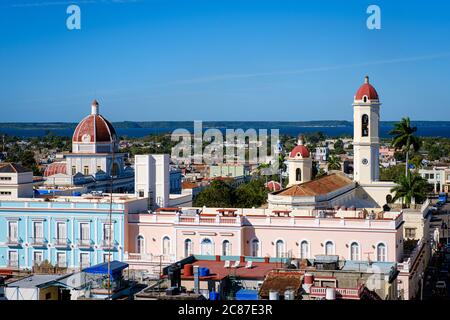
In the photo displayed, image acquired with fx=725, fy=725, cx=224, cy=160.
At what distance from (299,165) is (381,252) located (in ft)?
43.5

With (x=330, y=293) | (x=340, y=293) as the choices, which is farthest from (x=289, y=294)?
(x=340, y=293)

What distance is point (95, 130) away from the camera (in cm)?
4875

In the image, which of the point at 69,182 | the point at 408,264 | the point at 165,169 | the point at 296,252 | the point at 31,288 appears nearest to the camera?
the point at 31,288

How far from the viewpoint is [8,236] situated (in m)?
31.1

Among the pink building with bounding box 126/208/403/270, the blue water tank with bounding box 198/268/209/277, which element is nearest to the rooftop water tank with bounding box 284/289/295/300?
the blue water tank with bounding box 198/268/209/277

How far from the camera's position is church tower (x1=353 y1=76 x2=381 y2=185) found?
41406 millimetres

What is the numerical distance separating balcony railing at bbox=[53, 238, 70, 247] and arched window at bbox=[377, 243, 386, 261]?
12654 millimetres

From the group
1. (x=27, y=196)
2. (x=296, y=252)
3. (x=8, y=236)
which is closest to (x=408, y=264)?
(x=296, y=252)

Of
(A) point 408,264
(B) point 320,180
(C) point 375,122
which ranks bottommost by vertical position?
(A) point 408,264

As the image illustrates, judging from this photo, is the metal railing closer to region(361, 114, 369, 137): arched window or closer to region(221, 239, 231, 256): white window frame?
region(221, 239, 231, 256): white window frame

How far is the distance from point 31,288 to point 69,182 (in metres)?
28.1

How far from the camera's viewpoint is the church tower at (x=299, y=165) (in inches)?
1577

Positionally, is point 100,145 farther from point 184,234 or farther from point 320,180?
point 184,234

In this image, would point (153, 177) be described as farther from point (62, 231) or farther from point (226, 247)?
point (226, 247)
